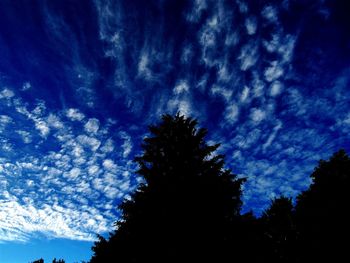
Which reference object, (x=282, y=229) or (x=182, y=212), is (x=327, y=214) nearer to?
(x=282, y=229)

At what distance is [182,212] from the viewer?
310 inches

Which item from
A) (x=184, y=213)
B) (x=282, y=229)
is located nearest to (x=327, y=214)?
(x=282, y=229)

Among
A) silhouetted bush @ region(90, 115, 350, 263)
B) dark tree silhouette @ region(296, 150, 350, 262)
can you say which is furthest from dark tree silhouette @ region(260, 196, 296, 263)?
silhouetted bush @ region(90, 115, 350, 263)

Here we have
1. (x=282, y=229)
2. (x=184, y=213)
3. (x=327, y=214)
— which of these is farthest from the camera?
(x=282, y=229)

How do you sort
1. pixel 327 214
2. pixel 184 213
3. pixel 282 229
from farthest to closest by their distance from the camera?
pixel 282 229, pixel 327 214, pixel 184 213

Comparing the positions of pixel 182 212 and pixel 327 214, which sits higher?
pixel 327 214

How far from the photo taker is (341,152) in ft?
58.1

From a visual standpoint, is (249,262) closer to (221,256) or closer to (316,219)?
(221,256)

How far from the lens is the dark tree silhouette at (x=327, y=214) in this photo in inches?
583

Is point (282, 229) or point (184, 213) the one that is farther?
point (282, 229)

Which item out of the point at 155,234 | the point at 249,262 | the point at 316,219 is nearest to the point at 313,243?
the point at 316,219

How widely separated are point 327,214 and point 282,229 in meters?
6.98

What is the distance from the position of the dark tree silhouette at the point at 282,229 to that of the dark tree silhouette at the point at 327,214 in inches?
81.7

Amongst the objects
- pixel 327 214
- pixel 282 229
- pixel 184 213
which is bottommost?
pixel 184 213
